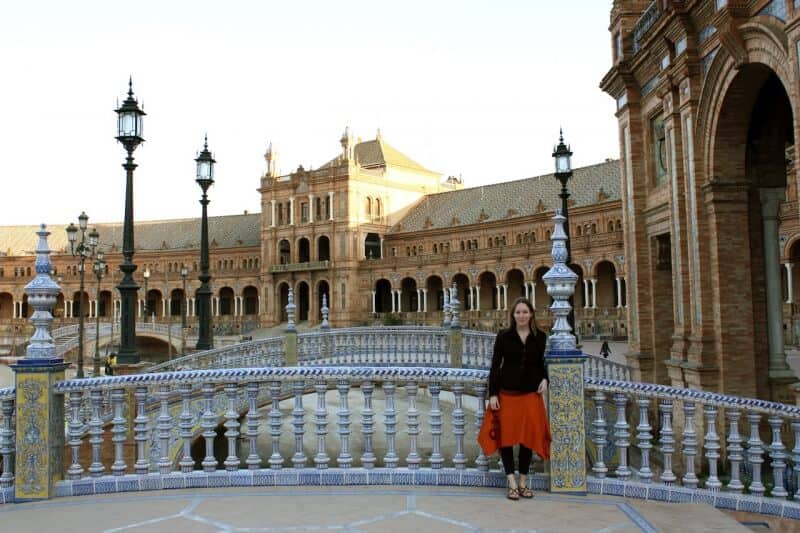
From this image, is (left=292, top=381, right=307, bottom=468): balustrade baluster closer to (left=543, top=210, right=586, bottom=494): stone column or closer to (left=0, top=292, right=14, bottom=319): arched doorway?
(left=543, top=210, right=586, bottom=494): stone column

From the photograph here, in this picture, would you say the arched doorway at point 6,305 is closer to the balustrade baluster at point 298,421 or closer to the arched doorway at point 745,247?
the arched doorway at point 745,247

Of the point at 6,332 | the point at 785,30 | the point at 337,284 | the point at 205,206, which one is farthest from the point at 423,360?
the point at 6,332

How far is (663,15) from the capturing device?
11.7 m

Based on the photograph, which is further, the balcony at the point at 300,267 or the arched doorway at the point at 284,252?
the arched doorway at the point at 284,252

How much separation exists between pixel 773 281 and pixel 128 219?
430 inches

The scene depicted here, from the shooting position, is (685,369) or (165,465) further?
(685,369)

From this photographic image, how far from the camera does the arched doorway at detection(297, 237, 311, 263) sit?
6800 cm

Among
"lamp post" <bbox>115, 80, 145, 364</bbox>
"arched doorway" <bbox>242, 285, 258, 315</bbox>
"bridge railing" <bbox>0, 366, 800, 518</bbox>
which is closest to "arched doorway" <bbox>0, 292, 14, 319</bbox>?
"arched doorway" <bbox>242, 285, 258, 315</bbox>

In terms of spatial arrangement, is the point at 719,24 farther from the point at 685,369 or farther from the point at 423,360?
the point at 423,360

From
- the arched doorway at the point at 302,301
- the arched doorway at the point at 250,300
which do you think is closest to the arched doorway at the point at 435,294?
the arched doorway at the point at 302,301

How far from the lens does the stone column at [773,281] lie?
10.9m

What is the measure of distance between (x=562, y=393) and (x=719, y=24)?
6.36 metres

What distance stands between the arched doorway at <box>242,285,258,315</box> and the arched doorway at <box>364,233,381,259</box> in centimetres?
1367

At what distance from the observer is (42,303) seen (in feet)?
20.3
